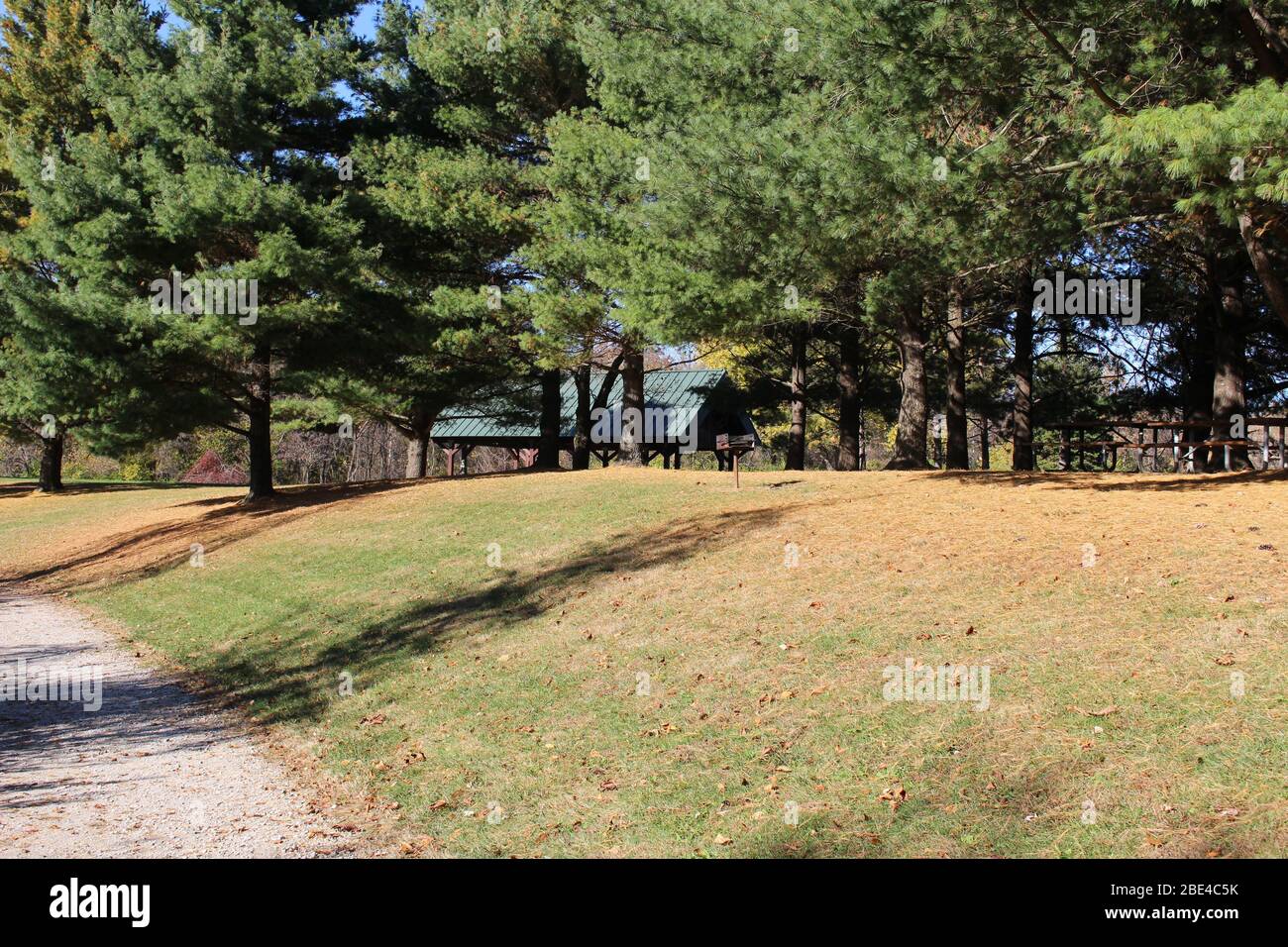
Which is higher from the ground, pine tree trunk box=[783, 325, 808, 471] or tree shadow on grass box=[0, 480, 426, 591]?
pine tree trunk box=[783, 325, 808, 471]

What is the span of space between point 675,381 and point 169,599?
2129 cm

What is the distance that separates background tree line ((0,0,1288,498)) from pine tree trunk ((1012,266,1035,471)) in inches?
3.4

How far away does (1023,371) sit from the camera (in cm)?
2139

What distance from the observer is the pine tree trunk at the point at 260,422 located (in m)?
21.3

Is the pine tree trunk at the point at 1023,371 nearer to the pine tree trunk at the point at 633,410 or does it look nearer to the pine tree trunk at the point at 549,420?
the pine tree trunk at the point at 633,410

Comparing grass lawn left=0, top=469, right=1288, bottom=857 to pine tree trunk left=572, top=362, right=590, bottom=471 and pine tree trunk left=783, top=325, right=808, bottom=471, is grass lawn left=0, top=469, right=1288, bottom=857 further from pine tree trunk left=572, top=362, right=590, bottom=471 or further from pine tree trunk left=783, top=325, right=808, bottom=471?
pine tree trunk left=572, top=362, right=590, bottom=471

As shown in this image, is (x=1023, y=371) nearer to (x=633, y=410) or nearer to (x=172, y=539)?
(x=633, y=410)

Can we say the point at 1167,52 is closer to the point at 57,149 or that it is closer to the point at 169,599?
the point at 169,599

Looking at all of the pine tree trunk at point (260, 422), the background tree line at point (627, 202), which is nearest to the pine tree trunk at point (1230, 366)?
the background tree line at point (627, 202)

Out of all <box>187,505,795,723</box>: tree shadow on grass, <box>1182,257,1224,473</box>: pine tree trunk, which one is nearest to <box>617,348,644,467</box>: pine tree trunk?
<box>187,505,795,723</box>: tree shadow on grass

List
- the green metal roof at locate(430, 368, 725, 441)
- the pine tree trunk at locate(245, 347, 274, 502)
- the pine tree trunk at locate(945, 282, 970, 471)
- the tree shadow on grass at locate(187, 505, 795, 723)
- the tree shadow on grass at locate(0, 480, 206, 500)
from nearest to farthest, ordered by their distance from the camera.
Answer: the tree shadow on grass at locate(187, 505, 795, 723)
the pine tree trunk at locate(945, 282, 970, 471)
the pine tree trunk at locate(245, 347, 274, 502)
the green metal roof at locate(430, 368, 725, 441)
the tree shadow on grass at locate(0, 480, 206, 500)

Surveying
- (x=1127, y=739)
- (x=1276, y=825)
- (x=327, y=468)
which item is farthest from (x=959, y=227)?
(x=327, y=468)

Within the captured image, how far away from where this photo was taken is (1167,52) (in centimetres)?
1009

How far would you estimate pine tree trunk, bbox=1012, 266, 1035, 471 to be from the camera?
20.1m
